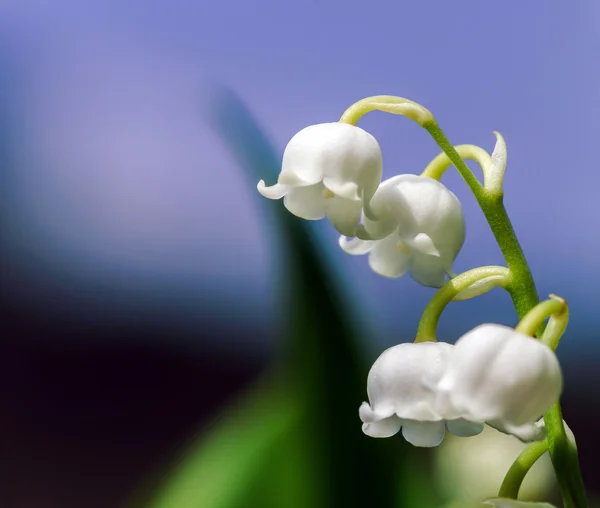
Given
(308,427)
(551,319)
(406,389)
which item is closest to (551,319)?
(551,319)

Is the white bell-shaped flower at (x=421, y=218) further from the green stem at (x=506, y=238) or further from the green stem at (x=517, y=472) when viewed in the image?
the green stem at (x=517, y=472)

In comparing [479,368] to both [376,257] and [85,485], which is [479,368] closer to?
[376,257]

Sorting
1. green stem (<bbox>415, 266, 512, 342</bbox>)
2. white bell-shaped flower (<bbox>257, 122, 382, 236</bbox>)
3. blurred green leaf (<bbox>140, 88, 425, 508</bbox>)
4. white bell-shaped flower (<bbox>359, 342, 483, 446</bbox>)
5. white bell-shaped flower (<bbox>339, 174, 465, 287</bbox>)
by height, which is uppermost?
white bell-shaped flower (<bbox>257, 122, 382, 236</bbox>)

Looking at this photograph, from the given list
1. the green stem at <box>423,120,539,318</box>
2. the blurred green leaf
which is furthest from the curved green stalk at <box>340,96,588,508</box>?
the blurred green leaf

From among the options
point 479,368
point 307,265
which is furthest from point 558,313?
point 307,265

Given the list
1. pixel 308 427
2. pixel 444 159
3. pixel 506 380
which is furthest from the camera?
pixel 308 427

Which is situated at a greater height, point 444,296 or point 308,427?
point 444,296

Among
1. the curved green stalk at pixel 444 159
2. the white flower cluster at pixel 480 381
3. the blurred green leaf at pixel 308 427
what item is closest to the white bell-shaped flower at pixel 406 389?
the white flower cluster at pixel 480 381

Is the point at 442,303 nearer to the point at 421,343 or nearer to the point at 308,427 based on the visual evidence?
the point at 421,343

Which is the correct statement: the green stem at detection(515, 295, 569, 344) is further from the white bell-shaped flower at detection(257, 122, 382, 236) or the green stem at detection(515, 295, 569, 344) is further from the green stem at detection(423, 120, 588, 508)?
the white bell-shaped flower at detection(257, 122, 382, 236)
